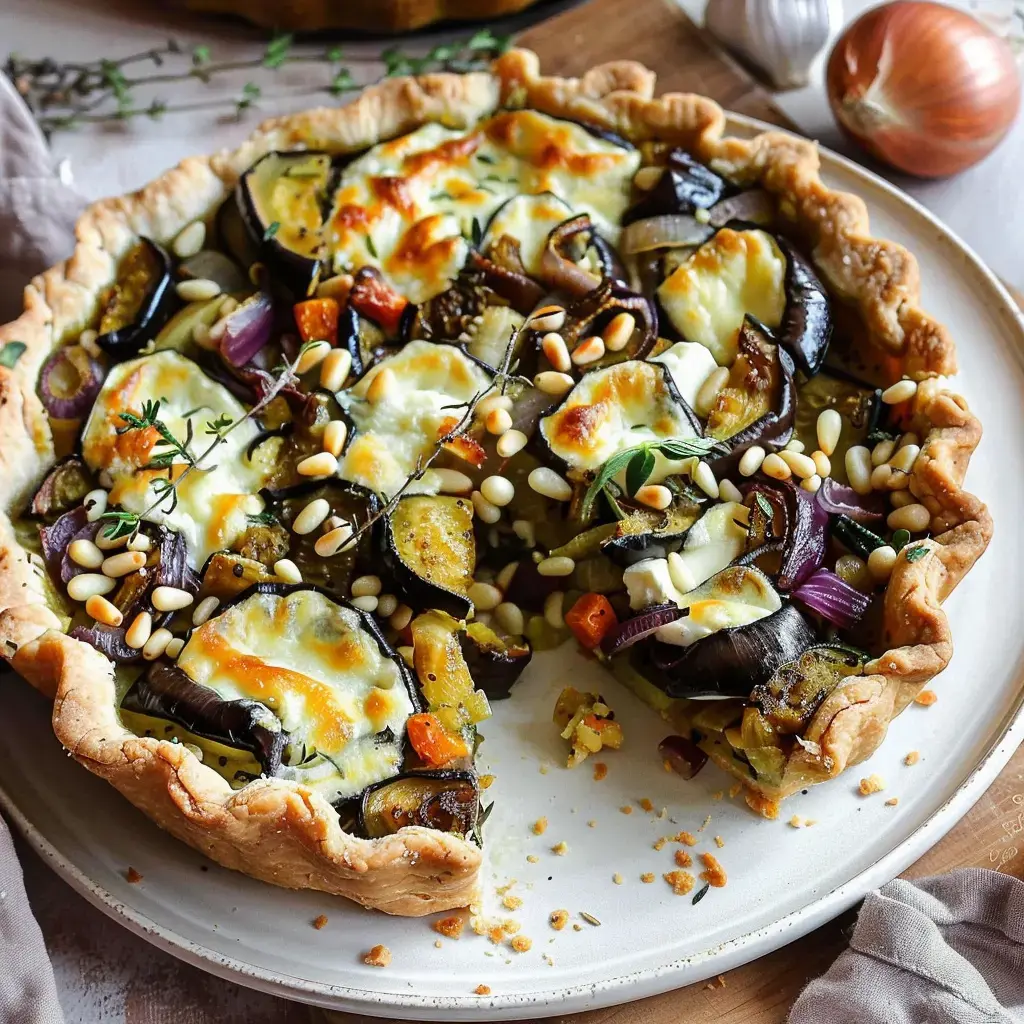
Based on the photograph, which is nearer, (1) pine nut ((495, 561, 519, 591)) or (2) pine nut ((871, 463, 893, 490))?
(2) pine nut ((871, 463, 893, 490))

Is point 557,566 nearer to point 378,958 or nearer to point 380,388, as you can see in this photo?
point 380,388

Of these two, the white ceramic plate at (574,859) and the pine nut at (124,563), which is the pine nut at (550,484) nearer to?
the white ceramic plate at (574,859)

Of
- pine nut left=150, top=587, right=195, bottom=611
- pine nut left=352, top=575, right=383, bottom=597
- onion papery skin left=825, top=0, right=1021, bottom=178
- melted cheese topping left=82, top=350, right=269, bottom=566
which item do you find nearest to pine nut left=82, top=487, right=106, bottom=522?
melted cheese topping left=82, top=350, right=269, bottom=566

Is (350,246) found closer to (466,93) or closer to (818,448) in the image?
(466,93)

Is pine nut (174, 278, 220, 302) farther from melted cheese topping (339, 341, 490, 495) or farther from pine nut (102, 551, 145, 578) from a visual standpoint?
pine nut (102, 551, 145, 578)

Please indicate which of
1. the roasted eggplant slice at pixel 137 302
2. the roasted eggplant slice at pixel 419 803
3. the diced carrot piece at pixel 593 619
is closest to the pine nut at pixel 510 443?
the diced carrot piece at pixel 593 619

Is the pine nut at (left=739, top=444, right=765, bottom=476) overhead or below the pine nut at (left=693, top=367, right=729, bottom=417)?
below

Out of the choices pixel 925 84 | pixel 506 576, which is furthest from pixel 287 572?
pixel 925 84
